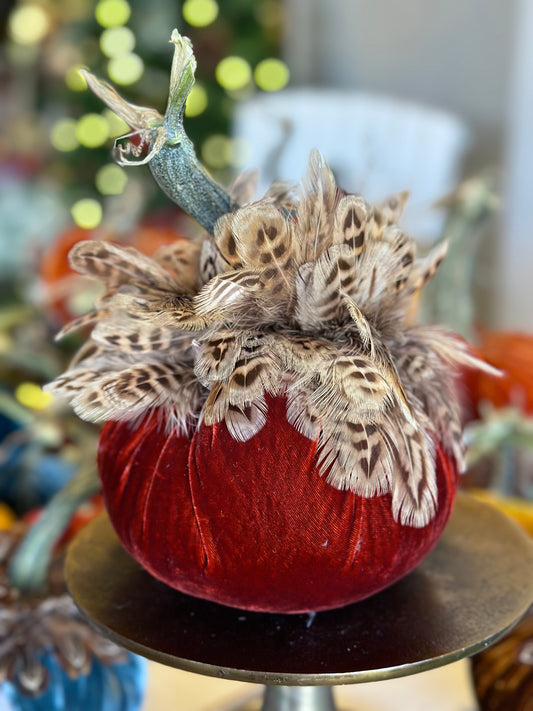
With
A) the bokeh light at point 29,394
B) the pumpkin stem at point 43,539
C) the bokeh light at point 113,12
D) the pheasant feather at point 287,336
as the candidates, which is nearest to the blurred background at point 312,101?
the bokeh light at point 113,12

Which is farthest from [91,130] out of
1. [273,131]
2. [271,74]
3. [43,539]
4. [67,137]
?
→ [43,539]

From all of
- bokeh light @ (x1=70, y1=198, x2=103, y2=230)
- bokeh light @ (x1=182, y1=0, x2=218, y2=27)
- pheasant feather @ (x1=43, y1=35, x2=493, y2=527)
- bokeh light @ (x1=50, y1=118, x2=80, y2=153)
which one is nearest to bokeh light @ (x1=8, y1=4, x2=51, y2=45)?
bokeh light @ (x1=50, y1=118, x2=80, y2=153)

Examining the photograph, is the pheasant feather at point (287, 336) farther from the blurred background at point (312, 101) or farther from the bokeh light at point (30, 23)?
the bokeh light at point (30, 23)

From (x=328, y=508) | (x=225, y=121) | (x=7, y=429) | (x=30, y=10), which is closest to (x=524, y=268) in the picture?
(x=225, y=121)

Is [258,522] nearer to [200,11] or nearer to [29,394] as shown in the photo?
[29,394]

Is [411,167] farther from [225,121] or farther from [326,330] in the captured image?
[326,330]

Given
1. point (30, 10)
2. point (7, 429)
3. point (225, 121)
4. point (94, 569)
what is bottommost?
point (7, 429)

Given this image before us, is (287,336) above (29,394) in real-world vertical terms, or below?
above

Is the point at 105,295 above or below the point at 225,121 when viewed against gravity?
below

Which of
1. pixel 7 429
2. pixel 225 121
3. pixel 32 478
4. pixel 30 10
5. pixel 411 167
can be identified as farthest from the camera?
pixel 30 10
